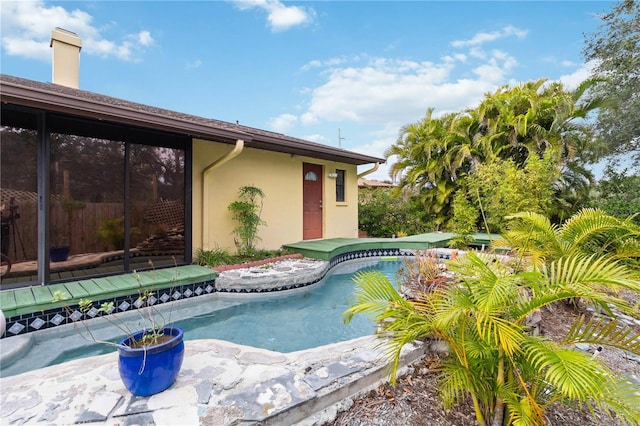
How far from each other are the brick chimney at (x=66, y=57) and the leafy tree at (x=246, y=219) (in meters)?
4.89

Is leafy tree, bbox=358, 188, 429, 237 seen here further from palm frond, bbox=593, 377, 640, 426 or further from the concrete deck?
palm frond, bbox=593, 377, 640, 426

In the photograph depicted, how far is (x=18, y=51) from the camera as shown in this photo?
679 centimetres

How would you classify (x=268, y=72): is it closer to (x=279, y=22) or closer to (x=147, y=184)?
(x=279, y=22)

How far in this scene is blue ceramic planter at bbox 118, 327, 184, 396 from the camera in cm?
206

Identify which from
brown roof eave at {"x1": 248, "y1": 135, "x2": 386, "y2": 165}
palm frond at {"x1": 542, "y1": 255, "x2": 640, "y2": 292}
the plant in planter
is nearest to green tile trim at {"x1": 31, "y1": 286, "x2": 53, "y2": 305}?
the plant in planter

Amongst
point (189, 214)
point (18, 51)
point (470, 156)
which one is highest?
point (18, 51)

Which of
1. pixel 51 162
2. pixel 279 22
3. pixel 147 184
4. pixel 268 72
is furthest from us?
pixel 268 72

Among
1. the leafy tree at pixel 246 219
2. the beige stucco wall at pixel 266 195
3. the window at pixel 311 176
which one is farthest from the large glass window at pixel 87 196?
the window at pixel 311 176

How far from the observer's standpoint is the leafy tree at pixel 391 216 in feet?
41.5

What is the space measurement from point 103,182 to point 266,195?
379 cm

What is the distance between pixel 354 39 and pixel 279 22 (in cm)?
235

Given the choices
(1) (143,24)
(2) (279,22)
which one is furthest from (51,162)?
(2) (279,22)

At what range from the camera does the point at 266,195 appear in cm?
816

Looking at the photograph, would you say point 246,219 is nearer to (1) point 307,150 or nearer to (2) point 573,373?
(1) point 307,150
